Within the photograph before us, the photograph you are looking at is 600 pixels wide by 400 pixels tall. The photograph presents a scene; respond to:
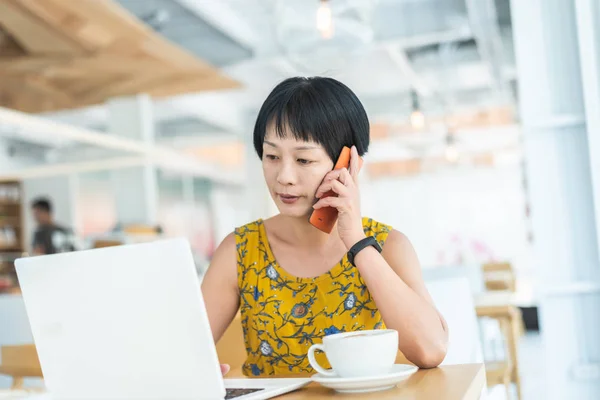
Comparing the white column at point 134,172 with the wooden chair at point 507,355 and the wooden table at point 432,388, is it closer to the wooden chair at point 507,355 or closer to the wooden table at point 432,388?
the wooden chair at point 507,355

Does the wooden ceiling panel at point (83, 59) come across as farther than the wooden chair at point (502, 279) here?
No

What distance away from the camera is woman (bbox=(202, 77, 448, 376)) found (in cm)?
169

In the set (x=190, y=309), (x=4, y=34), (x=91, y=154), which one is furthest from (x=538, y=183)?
(x=91, y=154)

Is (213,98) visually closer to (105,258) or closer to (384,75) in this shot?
(384,75)

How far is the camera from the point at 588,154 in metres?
3.27

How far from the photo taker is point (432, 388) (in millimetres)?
1226

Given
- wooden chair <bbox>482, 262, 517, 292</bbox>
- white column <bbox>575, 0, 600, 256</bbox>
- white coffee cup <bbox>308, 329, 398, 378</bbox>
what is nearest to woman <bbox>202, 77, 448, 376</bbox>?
white coffee cup <bbox>308, 329, 398, 378</bbox>

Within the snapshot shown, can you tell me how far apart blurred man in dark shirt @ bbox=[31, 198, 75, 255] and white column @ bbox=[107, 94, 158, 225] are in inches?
33.2

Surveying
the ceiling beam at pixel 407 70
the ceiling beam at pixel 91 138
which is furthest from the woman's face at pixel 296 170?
the ceiling beam at pixel 407 70

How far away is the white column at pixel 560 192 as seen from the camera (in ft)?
10.7

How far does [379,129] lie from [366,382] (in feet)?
36.6

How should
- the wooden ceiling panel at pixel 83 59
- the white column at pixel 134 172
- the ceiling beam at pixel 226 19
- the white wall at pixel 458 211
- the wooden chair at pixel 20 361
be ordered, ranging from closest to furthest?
1. the wooden chair at pixel 20 361
2. the wooden ceiling panel at pixel 83 59
3. the ceiling beam at pixel 226 19
4. the white column at pixel 134 172
5. the white wall at pixel 458 211

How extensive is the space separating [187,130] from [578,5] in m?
8.76

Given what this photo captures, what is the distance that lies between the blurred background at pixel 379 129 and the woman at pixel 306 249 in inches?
21.7
